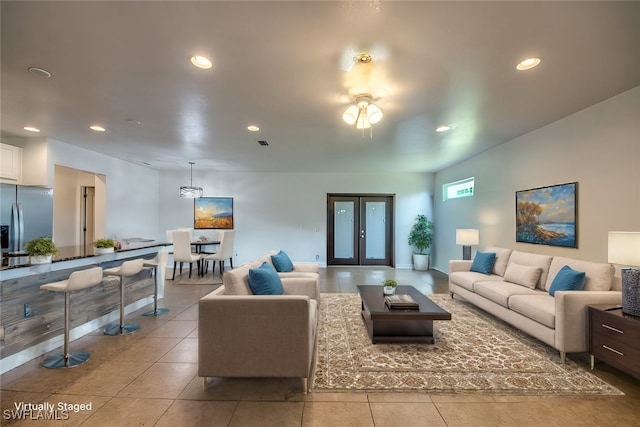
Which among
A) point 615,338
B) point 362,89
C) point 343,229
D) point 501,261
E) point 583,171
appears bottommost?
point 615,338

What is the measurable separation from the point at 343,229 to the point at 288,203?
173cm

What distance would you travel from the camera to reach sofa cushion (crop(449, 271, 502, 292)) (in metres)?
4.08

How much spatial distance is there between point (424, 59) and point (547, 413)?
2.76 meters

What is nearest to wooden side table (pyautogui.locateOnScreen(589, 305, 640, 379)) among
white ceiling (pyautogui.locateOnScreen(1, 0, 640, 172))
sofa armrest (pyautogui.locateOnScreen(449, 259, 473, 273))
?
white ceiling (pyautogui.locateOnScreen(1, 0, 640, 172))

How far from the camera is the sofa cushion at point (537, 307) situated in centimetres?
269

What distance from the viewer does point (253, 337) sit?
218 centimetres

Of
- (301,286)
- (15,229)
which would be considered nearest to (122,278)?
(301,286)

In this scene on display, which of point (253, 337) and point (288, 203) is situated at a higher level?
point (288, 203)

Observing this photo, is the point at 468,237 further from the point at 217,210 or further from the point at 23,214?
the point at 23,214

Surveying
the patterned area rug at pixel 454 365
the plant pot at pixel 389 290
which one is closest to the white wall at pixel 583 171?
the patterned area rug at pixel 454 365

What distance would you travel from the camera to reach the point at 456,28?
6.25 feet

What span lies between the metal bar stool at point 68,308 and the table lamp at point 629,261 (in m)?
4.77

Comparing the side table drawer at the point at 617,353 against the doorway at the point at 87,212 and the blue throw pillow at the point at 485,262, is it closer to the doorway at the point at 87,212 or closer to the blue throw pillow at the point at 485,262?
the blue throw pillow at the point at 485,262

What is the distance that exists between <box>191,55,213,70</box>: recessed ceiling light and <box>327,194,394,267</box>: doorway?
19.0 feet
